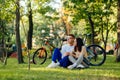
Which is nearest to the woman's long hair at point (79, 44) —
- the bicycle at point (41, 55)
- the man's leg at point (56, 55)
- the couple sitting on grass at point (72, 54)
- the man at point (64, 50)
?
the couple sitting on grass at point (72, 54)

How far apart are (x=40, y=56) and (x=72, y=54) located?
5.00 metres

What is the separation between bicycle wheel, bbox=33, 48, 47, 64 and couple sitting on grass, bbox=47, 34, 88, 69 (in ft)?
12.6

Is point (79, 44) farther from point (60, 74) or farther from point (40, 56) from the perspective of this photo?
point (40, 56)

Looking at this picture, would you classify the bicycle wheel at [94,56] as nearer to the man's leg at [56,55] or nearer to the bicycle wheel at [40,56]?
the man's leg at [56,55]

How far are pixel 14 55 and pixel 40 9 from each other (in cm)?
702

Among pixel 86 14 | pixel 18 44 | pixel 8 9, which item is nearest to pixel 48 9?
pixel 86 14

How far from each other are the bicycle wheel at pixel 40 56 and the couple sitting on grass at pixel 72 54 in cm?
385

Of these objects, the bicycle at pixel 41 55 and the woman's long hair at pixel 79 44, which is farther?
the bicycle at pixel 41 55

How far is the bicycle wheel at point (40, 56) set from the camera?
57.0 ft

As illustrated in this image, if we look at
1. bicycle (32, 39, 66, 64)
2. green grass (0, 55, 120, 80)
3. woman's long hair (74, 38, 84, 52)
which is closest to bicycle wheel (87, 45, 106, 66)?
woman's long hair (74, 38, 84, 52)

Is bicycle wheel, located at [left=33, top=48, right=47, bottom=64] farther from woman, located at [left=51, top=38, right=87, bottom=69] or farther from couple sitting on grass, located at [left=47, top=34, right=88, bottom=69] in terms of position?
woman, located at [left=51, top=38, right=87, bottom=69]

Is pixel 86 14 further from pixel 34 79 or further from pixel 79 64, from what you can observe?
pixel 34 79

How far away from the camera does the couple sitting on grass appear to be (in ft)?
41.3

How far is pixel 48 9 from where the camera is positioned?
118ft
